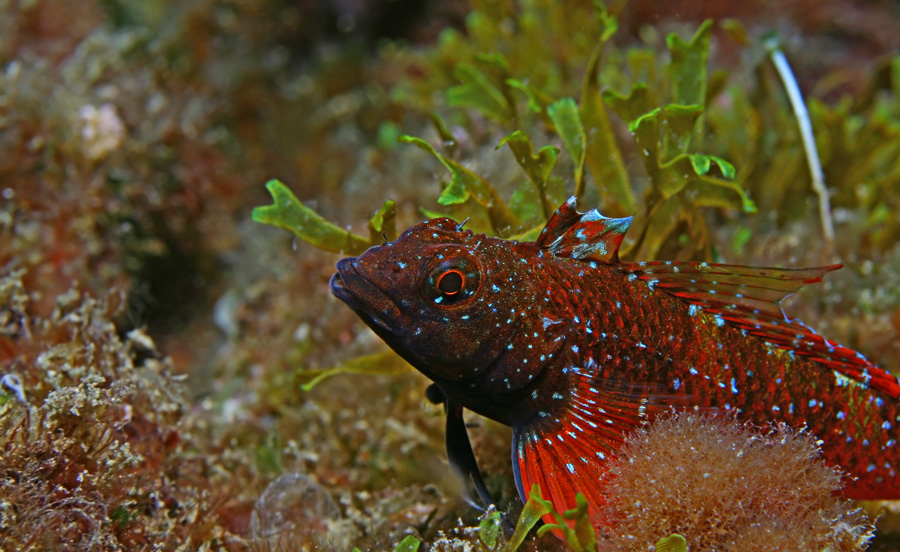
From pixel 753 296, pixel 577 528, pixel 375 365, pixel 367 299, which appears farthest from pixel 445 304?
pixel 753 296

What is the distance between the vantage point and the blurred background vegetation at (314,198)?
2795 mm

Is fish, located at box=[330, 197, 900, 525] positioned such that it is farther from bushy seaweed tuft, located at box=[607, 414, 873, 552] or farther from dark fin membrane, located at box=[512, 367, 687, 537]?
bushy seaweed tuft, located at box=[607, 414, 873, 552]

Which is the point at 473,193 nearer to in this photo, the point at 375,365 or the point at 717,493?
the point at 375,365

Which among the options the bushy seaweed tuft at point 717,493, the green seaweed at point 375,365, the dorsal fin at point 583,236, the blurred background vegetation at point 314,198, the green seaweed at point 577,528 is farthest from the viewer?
the green seaweed at point 375,365

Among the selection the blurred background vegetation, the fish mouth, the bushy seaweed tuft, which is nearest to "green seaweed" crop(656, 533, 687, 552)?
the bushy seaweed tuft

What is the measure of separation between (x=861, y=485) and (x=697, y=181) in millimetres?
1620

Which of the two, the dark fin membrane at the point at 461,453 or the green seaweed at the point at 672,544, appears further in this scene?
the dark fin membrane at the point at 461,453

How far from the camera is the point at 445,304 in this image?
2111 mm

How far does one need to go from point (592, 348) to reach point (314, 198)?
287 cm

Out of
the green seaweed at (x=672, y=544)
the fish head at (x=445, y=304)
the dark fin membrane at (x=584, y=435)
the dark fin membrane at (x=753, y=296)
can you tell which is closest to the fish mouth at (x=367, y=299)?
the fish head at (x=445, y=304)

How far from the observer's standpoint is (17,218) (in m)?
4.09

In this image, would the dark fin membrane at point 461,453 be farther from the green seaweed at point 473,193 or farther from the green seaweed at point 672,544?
the green seaweed at point 473,193

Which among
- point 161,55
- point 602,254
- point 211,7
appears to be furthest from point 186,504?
point 211,7

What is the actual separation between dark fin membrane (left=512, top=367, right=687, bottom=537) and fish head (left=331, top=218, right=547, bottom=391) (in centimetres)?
22
